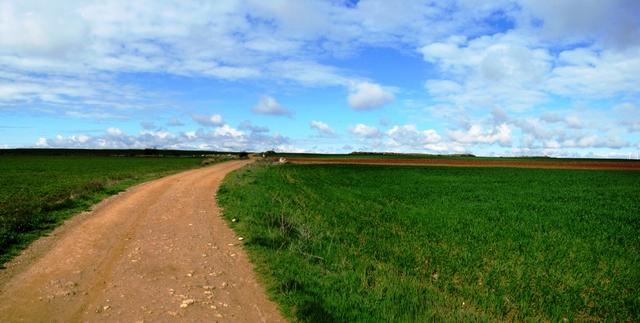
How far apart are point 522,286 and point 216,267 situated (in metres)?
7.97

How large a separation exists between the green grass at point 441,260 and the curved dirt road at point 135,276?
2.87ft

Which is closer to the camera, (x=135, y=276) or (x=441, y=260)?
(x=135, y=276)

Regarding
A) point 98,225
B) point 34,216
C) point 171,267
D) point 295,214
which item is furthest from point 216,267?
point 34,216

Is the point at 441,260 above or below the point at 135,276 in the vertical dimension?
below

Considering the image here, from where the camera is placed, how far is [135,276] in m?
10.3

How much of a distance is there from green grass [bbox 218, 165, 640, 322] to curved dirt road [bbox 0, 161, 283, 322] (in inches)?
34.5

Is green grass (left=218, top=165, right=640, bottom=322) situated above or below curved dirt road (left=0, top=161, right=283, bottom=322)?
below

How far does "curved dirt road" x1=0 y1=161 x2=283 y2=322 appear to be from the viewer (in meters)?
8.32

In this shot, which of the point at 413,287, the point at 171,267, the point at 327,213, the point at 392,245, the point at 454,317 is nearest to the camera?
the point at 454,317

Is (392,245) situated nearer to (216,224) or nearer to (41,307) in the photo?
(216,224)

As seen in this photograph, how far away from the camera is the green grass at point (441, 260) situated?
9570 mm

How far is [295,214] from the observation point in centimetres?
1981

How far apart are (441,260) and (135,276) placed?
8.75 m

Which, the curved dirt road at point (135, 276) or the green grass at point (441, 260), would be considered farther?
the green grass at point (441, 260)
